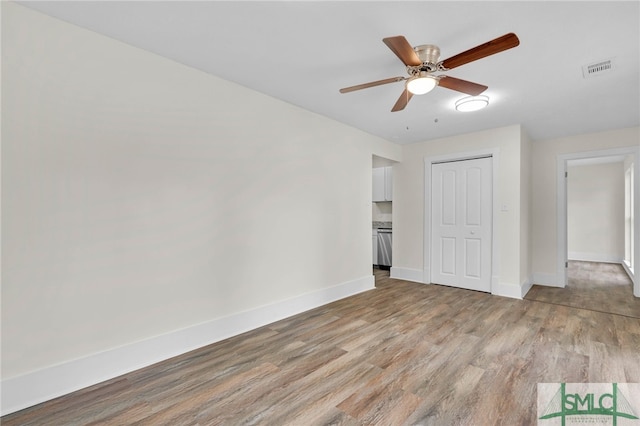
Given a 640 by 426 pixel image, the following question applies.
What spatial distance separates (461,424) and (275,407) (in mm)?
1078

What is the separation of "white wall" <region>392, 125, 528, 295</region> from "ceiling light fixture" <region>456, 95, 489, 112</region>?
145 cm

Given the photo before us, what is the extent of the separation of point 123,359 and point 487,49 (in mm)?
3267

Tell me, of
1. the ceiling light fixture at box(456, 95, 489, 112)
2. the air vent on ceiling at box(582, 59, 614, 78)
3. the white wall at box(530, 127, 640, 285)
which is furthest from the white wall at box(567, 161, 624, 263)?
the ceiling light fixture at box(456, 95, 489, 112)

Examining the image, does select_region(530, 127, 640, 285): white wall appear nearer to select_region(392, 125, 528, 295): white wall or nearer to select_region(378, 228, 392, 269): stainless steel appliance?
select_region(392, 125, 528, 295): white wall

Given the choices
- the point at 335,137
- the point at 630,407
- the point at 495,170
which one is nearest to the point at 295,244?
the point at 335,137

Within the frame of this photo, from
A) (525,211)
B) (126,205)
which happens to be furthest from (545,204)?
(126,205)

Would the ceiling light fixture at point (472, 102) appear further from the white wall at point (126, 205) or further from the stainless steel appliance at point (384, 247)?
the stainless steel appliance at point (384, 247)

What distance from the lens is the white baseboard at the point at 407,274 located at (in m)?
5.01

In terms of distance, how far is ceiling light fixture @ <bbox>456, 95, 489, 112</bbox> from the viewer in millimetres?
2979

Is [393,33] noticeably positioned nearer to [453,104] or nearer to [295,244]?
[453,104]

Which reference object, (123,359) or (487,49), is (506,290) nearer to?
(487,49)

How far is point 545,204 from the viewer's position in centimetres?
487

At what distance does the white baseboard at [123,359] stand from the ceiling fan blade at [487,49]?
2.76 metres

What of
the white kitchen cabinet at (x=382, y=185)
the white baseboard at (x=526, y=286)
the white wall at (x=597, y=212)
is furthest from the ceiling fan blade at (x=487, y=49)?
the white wall at (x=597, y=212)
